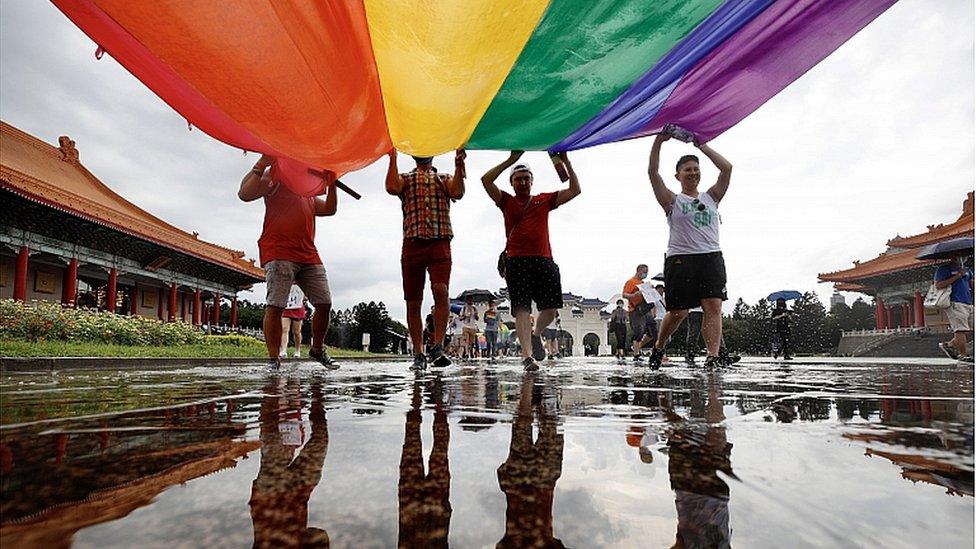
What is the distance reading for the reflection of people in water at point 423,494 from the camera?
1.34 feet

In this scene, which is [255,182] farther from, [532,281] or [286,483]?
[286,483]

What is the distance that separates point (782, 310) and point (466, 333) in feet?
21.0

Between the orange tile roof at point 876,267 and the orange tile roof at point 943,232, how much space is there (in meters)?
0.54

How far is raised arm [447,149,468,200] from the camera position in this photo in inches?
150

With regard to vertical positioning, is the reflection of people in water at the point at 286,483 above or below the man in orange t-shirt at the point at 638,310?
below

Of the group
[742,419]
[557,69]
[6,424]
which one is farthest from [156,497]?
[557,69]

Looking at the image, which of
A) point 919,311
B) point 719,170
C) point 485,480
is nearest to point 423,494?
point 485,480

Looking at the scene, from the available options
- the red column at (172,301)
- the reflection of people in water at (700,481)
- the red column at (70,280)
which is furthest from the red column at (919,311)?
the red column at (70,280)

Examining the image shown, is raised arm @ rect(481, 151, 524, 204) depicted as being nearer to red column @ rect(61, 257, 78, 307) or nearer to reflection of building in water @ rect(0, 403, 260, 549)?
reflection of building in water @ rect(0, 403, 260, 549)

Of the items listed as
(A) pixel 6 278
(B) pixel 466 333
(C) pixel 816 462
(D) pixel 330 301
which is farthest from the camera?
(A) pixel 6 278

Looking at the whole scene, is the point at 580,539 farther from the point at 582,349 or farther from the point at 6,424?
the point at 582,349

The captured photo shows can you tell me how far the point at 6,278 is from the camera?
14.8 meters

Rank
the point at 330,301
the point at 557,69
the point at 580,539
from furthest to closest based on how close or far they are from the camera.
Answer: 1. the point at 330,301
2. the point at 557,69
3. the point at 580,539

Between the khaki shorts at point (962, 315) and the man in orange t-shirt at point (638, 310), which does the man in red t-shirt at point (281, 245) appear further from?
the khaki shorts at point (962, 315)
